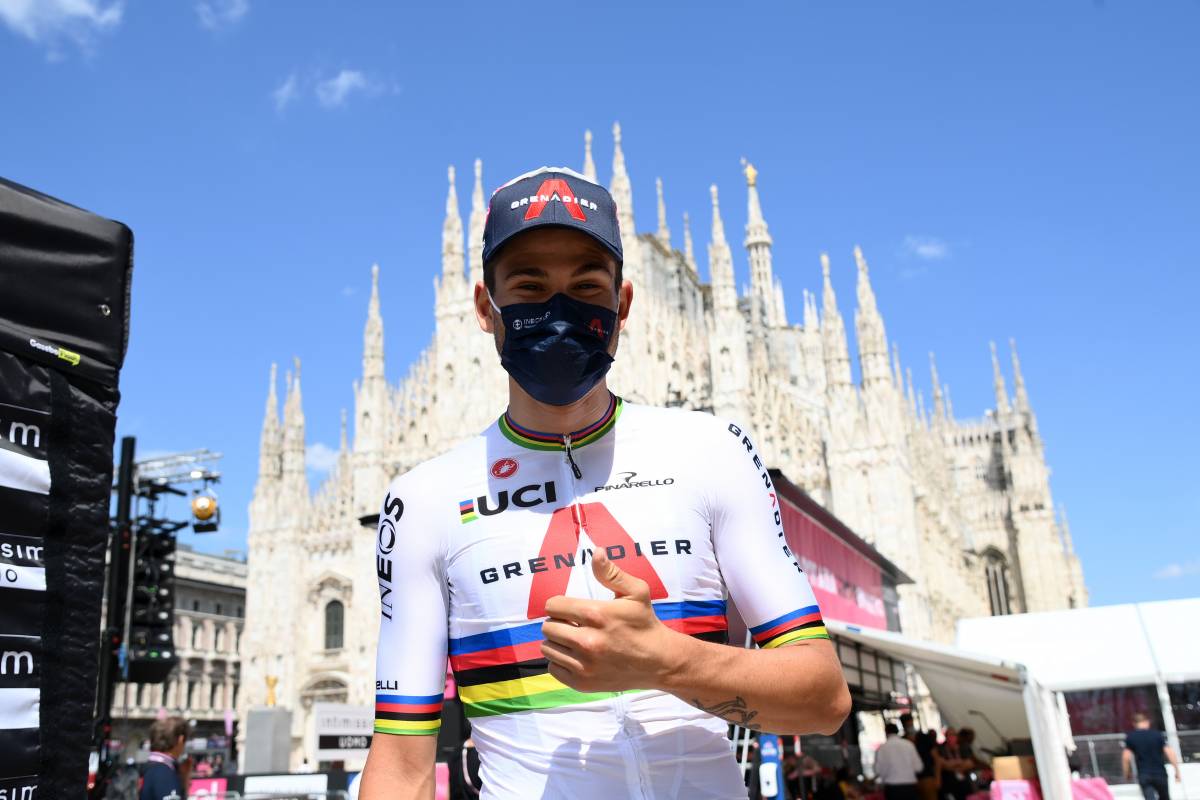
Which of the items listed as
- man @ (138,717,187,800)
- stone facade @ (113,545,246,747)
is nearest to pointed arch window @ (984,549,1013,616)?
stone facade @ (113,545,246,747)

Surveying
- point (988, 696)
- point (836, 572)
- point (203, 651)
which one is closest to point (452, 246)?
point (836, 572)

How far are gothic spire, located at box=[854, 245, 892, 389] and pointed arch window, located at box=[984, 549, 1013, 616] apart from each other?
2184 centimetres

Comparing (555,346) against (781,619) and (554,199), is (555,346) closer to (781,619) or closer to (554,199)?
(554,199)

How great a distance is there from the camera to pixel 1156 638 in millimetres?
12070

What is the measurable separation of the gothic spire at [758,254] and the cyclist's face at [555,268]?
34.5 metres

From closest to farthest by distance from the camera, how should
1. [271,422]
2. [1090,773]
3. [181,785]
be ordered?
1. [181,785]
2. [1090,773]
3. [271,422]

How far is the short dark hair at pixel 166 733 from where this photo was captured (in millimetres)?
5242

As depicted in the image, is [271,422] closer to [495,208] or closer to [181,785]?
[181,785]

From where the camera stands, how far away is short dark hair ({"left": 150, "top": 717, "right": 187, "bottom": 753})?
5.24 metres

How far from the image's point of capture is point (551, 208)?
3.94 ft

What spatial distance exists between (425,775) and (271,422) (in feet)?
103

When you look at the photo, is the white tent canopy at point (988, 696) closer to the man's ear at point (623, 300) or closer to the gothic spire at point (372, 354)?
the man's ear at point (623, 300)

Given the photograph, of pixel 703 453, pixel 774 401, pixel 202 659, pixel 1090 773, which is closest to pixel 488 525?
pixel 703 453

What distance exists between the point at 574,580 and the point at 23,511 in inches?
57.5
